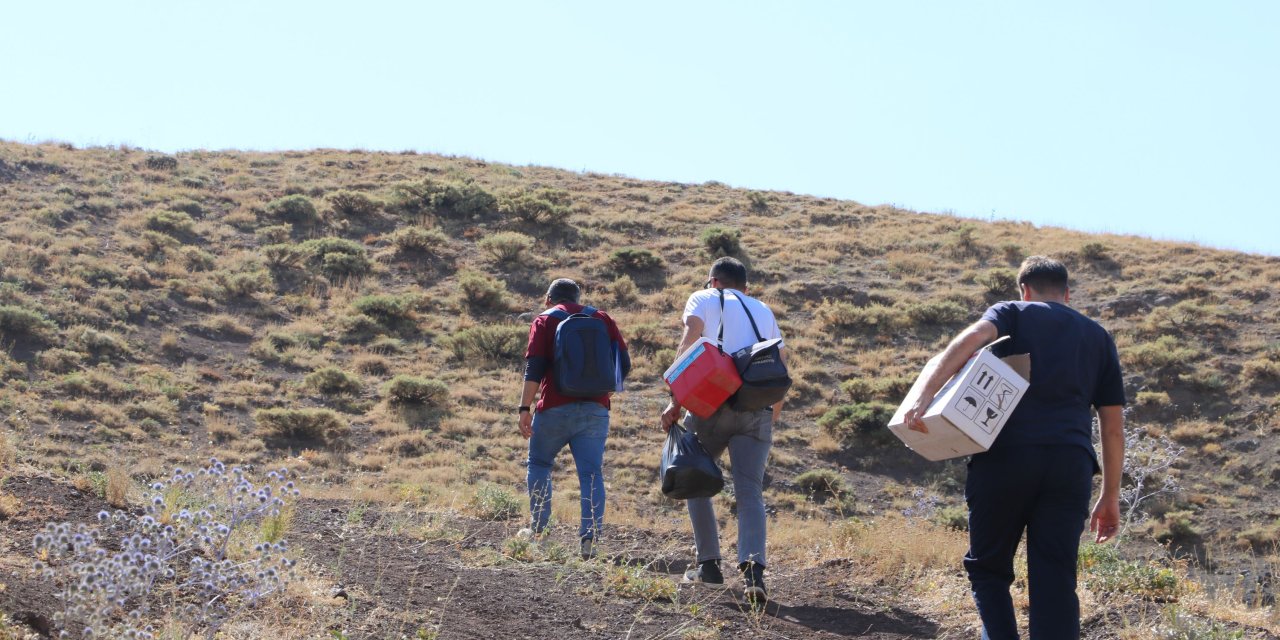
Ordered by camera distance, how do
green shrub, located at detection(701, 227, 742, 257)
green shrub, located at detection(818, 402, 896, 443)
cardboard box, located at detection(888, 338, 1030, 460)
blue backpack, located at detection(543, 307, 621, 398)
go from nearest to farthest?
cardboard box, located at detection(888, 338, 1030, 460) < blue backpack, located at detection(543, 307, 621, 398) < green shrub, located at detection(818, 402, 896, 443) < green shrub, located at detection(701, 227, 742, 257)

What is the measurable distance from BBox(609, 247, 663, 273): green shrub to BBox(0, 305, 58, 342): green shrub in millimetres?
11395

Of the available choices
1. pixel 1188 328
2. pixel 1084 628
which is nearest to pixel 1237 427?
pixel 1188 328

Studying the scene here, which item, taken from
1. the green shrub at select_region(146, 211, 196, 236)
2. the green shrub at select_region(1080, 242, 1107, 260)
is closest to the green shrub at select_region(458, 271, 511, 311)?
the green shrub at select_region(146, 211, 196, 236)

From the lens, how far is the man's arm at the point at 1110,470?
13.5 feet

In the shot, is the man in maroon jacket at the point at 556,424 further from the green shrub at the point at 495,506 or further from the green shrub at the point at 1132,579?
the green shrub at the point at 1132,579

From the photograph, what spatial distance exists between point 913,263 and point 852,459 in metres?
10.8

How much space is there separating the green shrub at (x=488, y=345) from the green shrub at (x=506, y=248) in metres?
5.27

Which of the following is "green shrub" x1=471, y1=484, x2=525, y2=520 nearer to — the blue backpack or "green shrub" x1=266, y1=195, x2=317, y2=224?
the blue backpack

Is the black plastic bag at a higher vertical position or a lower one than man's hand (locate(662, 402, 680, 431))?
lower

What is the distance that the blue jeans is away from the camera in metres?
6.47

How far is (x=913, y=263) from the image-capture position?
25.5 meters

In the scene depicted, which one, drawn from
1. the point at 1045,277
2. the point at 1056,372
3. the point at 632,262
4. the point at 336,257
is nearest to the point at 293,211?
the point at 336,257

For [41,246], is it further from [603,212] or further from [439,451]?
[603,212]

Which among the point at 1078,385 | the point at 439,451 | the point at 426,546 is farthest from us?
the point at 439,451
